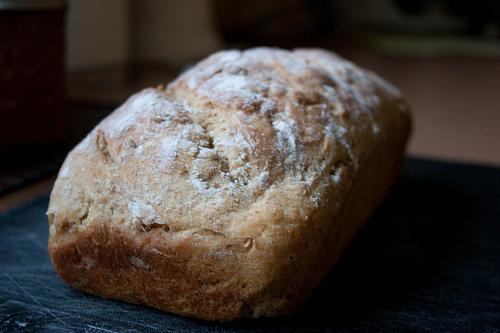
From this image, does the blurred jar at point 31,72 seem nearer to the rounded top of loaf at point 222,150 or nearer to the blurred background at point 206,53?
the blurred background at point 206,53

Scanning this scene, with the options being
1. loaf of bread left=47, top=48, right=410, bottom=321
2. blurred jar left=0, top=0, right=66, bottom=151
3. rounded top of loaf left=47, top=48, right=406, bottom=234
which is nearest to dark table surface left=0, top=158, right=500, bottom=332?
loaf of bread left=47, top=48, right=410, bottom=321

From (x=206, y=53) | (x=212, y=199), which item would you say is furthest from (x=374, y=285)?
(x=206, y=53)

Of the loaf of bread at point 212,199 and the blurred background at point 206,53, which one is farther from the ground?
the loaf of bread at point 212,199

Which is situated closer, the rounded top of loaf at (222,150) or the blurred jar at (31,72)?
the rounded top of loaf at (222,150)

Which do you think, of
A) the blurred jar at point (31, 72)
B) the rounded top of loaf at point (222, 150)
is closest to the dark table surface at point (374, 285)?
the rounded top of loaf at point (222, 150)

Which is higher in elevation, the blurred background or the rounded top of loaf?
the rounded top of loaf

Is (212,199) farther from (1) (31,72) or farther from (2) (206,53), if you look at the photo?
(2) (206,53)

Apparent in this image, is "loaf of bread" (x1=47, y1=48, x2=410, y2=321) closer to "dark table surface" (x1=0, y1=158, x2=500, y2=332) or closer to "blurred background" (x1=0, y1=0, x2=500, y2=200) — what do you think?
"dark table surface" (x1=0, y1=158, x2=500, y2=332)
